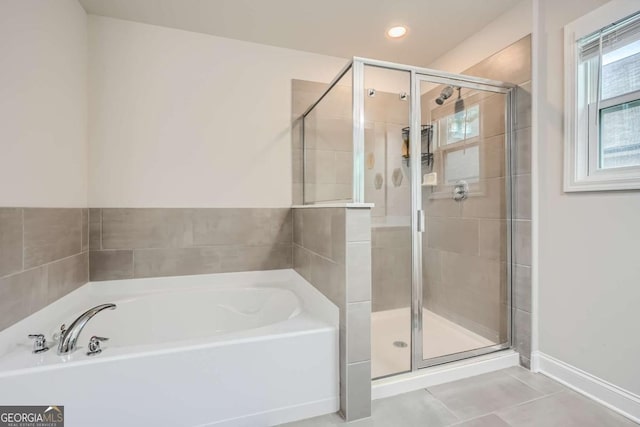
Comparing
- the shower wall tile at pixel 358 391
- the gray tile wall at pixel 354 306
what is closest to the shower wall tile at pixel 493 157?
the gray tile wall at pixel 354 306

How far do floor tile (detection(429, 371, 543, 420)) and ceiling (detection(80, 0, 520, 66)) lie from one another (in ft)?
8.01

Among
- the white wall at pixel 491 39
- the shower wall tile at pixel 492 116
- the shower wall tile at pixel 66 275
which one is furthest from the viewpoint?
the shower wall tile at pixel 492 116

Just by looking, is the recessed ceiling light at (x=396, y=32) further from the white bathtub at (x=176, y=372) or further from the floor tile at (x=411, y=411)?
the floor tile at (x=411, y=411)

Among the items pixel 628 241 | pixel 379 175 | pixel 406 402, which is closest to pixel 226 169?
pixel 379 175

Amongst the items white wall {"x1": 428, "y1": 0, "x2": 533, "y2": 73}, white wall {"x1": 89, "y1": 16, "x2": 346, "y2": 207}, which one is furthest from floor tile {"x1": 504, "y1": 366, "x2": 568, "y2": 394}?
white wall {"x1": 428, "y1": 0, "x2": 533, "y2": 73}

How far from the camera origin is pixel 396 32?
2188 millimetres

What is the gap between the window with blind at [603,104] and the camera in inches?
55.3

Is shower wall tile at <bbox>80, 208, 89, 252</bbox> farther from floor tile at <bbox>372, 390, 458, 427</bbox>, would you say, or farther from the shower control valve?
the shower control valve

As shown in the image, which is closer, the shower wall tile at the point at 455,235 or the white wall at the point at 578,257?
the white wall at the point at 578,257

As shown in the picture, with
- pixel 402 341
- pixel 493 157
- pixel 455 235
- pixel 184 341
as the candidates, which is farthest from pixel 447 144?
pixel 184 341

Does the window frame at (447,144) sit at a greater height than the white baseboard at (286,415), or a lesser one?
greater

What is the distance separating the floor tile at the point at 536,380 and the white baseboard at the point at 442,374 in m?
0.05

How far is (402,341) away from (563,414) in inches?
32.6

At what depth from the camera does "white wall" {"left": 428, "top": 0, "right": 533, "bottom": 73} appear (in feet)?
6.04
